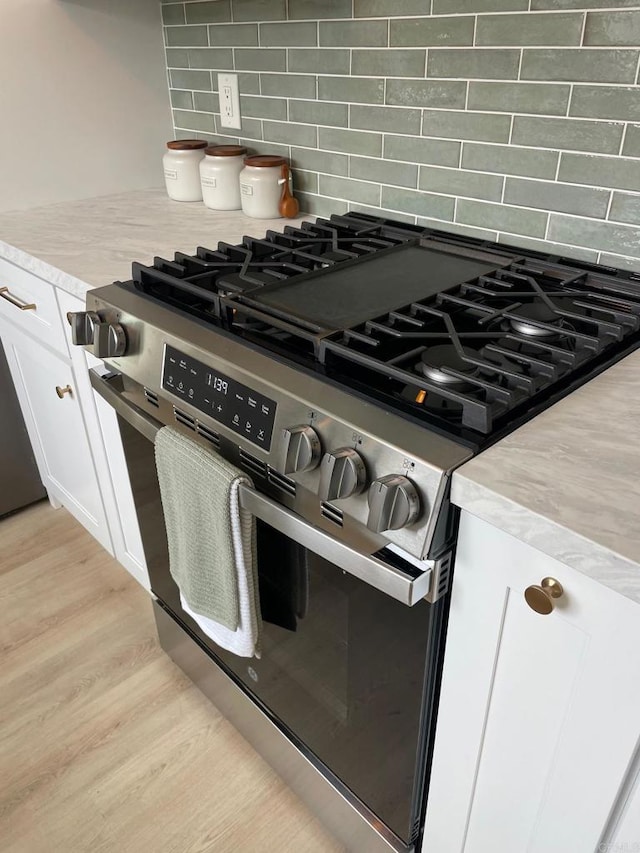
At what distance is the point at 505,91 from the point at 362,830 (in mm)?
1333

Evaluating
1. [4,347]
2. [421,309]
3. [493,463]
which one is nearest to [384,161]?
[421,309]

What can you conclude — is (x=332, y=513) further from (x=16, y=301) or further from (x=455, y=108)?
(x=16, y=301)

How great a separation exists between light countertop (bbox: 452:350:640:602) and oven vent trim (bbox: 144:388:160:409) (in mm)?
596

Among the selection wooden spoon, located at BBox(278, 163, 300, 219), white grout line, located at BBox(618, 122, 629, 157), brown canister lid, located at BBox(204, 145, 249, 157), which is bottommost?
wooden spoon, located at BBox(278, 163, 300, 219)

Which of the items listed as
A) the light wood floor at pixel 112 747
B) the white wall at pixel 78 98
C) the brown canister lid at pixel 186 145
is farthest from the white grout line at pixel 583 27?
the light wood floor at pixel 112 747

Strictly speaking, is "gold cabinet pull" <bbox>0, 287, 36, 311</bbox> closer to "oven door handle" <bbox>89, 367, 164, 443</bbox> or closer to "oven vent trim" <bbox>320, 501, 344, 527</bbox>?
"oven door handle" <bbox>89, 367, 164, 443</bbox>

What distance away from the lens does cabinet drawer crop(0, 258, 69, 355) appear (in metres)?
1.47

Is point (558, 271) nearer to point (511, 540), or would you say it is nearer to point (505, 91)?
point (505, 91)

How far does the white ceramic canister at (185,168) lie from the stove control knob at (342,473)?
134 cm

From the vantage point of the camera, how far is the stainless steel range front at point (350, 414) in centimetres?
75

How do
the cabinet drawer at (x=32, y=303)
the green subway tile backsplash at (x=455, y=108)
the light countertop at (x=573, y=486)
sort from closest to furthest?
the light countertop at (x=573, y=486)
the green subway tile backsplash at (x=455, y=108)
the cabinet drawer at (x=32, y=303)

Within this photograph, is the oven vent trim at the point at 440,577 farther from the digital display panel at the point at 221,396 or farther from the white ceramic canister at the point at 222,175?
the white ceramic canister at the point at 222,175

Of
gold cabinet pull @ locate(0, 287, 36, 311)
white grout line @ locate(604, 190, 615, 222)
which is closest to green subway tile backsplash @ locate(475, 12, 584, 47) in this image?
white grout line @ locate(604, 190, 615, 222)

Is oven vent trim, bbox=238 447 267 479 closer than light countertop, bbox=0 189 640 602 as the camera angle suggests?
No
